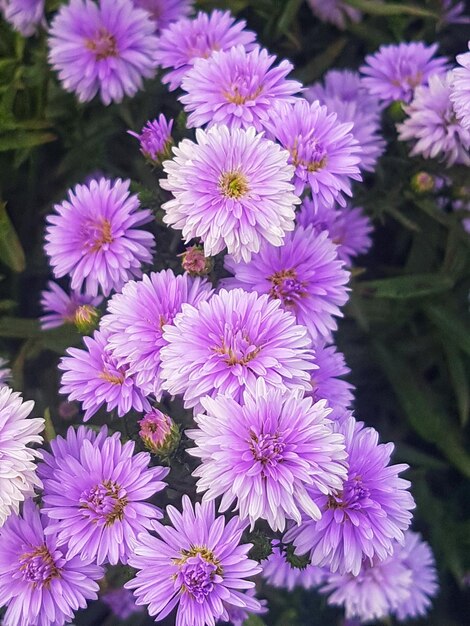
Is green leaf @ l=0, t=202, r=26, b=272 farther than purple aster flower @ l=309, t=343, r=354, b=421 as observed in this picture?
Yes

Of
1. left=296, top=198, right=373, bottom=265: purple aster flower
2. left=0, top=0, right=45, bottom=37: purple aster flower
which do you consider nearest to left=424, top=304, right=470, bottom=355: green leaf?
left=296, top=198, right=373, bottom=265: purple aster flower

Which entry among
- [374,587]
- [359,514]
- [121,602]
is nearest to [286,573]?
[374,587]

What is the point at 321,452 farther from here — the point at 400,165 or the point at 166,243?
the point at 400,165

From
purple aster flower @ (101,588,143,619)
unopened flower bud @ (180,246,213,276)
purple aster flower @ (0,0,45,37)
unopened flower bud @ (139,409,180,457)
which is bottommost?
purple aster flower @ (101,588,143,619)

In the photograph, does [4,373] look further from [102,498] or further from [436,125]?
[436,125]

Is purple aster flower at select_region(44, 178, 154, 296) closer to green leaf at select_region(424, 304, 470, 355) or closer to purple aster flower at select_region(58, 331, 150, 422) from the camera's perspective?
purple aster flower at select_region(58, 331, 150, 422)

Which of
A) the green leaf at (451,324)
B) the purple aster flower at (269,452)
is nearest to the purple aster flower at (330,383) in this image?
the purple aster flower at (269,452)
